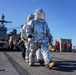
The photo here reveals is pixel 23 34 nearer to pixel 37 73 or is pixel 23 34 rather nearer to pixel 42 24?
pixel 42 24

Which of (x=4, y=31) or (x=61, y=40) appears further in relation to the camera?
(x=4, y=31)

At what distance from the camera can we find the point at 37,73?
6.36 metres

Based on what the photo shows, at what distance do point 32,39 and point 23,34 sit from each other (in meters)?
1.10

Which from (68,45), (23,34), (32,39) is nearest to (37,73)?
(32,39)

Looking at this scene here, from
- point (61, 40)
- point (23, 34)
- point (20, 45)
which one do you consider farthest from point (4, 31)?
point (23, 34)

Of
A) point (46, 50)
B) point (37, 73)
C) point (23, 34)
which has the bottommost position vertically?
point (37, 73)

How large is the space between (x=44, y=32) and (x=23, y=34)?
3.88 feet

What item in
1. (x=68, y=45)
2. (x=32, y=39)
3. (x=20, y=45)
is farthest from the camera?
(x=68, y=45)

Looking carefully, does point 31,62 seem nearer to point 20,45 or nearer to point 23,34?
point 23,34

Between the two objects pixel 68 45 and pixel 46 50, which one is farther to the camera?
pixel 68 45

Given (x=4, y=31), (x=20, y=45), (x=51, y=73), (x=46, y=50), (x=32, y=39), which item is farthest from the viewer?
(x=4, y=31)

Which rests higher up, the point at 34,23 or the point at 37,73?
the point at 34,23

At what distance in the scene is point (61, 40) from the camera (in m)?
32.4

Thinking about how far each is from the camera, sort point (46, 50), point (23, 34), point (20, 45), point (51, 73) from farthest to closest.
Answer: point (20, 45) → point (23, 34) → point (46, 50) → point (51, 73)
